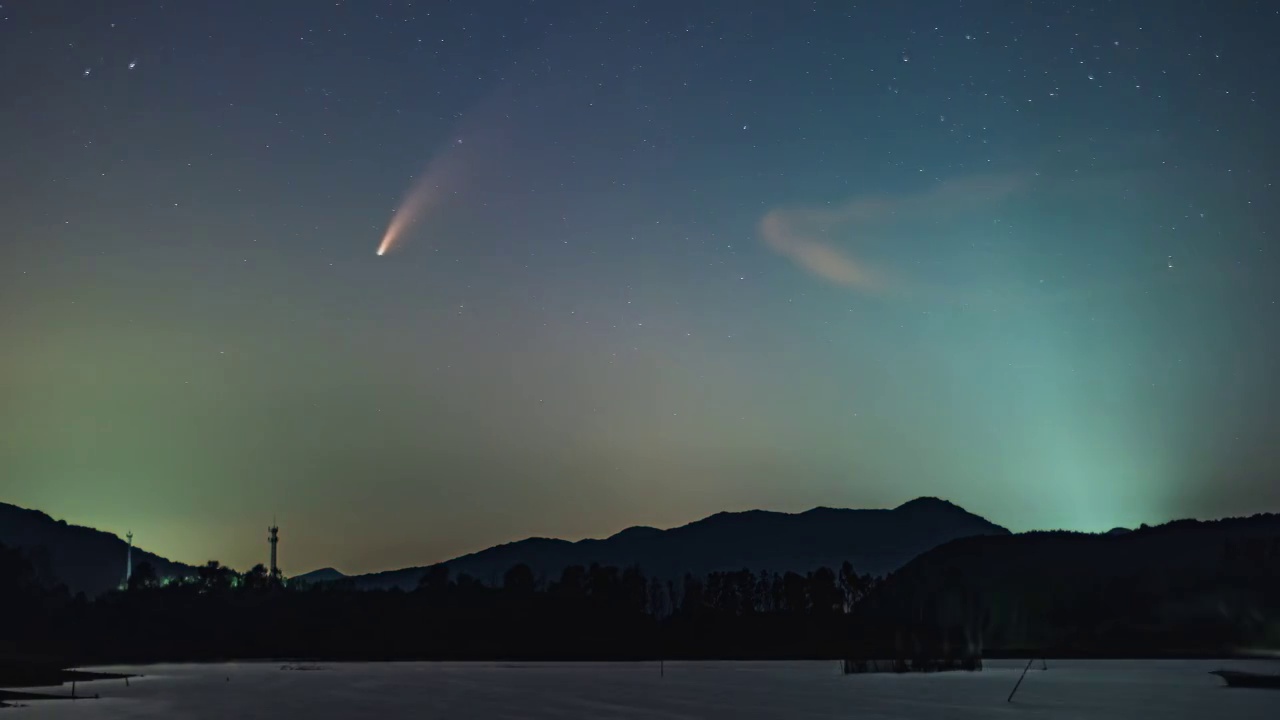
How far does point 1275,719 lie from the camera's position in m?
97.4

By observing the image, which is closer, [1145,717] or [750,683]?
[1145,717]

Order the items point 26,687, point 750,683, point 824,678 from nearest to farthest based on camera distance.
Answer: point 26,687, point 750,683, point 824,678

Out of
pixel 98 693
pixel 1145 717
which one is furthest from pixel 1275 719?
pixel 98 693

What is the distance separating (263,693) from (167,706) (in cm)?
2494

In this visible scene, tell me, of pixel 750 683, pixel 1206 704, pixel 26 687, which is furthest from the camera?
pixel 750 683

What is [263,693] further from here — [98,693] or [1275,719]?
[1275,719]

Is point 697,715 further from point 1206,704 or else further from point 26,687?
point 26,687

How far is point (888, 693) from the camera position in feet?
449

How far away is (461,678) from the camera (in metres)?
187

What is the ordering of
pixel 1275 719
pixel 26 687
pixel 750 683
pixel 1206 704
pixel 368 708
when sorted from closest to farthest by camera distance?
pixel 1275 719 < pixel 368 708 < pixel 1206 704 < pixel 26 687 < pixel 750 683

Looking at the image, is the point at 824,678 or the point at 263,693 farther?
the point at 824,678

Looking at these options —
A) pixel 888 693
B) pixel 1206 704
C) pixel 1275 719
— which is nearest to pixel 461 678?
pixel 888 693

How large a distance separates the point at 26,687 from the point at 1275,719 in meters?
137

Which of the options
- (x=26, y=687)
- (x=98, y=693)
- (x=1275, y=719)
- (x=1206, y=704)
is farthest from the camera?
(x=26, y=687)
